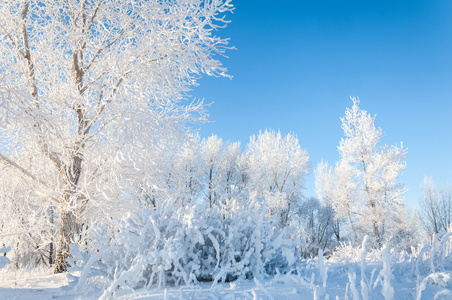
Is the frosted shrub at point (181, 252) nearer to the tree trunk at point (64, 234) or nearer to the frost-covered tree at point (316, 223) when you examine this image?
the tree trunk at point (64, 234)

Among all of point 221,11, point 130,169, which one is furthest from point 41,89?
point 221,11

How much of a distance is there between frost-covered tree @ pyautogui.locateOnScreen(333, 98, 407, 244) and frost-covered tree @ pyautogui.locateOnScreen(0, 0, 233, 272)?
37.5 ft

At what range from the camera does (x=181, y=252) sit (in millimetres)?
2289

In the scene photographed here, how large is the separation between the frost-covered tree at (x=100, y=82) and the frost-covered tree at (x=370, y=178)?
1142 cm

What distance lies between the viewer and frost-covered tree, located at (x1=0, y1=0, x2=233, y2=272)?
5777 mm

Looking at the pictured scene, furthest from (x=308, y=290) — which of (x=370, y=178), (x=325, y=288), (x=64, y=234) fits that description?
(x=370, y=178)

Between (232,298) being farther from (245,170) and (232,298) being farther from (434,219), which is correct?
(434,219)

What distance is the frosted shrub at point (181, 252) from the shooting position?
7.73 ft

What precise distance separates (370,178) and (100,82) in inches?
522

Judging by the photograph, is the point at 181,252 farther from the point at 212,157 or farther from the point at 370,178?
the point at 212,157

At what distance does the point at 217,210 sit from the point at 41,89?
5073mm

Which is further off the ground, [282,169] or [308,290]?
[282,169]

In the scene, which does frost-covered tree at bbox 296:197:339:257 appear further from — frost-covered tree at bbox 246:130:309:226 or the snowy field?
the snowy field

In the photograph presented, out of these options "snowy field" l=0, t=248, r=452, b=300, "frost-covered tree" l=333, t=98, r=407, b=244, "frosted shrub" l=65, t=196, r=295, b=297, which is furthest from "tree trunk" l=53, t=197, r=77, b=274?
"frost-covered tree" l=333, t=98, r=407, b=244
